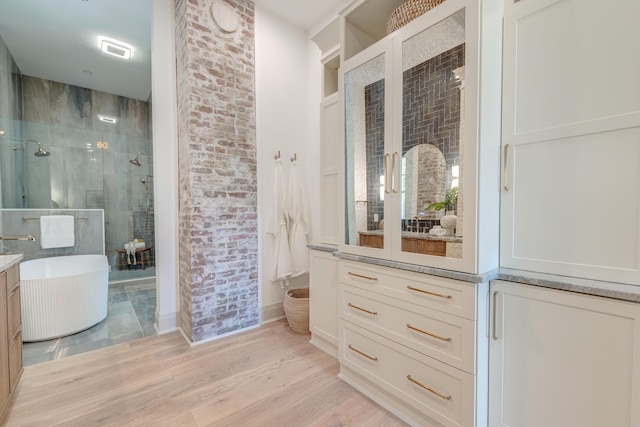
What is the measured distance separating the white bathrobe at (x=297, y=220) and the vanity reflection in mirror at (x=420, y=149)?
1112 millimetres

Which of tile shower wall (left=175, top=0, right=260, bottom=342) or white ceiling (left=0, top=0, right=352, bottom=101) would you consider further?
white ceiling (left=0, top=0, right=352, bottom=101)

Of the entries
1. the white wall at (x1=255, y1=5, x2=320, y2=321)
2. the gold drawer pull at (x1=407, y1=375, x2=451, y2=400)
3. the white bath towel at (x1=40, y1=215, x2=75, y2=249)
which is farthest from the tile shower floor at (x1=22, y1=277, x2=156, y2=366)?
the gold drawer pull at (x1=407, y1=375, x2=451, y2=400)

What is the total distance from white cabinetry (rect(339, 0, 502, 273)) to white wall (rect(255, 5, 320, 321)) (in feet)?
3.82

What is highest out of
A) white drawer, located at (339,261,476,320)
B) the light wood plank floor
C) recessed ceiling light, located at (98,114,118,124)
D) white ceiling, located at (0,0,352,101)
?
white ceiling, located at (0,0,352,101)

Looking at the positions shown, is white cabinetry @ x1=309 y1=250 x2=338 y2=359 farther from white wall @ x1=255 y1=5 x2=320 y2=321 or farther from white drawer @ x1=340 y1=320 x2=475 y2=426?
white wall @ x1=255 y1=5 x2=320 y2=321

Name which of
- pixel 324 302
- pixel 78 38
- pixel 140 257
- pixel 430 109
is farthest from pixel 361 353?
pixel 78 38

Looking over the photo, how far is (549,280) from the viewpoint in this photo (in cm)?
119

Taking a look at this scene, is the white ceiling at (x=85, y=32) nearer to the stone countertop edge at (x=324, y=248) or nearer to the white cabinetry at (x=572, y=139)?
the white cabinetry at (x=572, y=139)

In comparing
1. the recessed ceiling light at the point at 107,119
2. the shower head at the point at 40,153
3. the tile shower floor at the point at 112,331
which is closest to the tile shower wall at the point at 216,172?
the tile shower floor at the point at 112,331

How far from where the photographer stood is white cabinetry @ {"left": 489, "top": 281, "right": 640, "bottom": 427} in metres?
1.04

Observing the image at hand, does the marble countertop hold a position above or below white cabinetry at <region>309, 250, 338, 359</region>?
above

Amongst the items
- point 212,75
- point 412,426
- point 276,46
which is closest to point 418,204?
point 412,426

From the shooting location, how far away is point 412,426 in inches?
60.0

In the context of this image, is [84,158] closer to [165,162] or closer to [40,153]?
[40,153]
